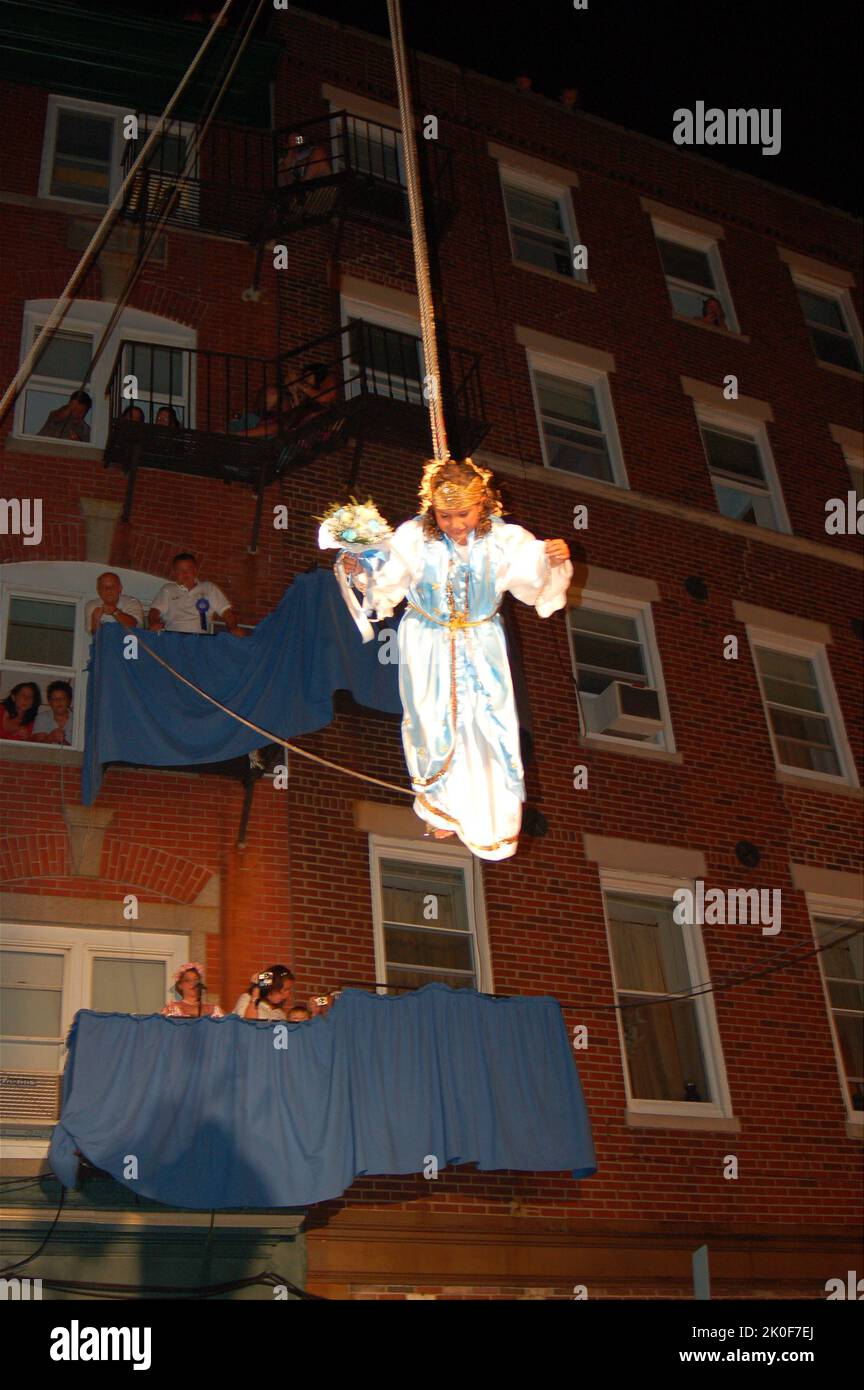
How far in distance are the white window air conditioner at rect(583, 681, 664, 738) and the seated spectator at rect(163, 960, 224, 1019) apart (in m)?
5.63

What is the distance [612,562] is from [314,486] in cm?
Answer: 373

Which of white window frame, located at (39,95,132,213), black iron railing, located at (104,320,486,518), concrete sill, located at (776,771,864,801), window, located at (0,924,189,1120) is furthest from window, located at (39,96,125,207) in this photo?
concrete sill, located at (776,771,864,801)

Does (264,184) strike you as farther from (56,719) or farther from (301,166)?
(56,719)

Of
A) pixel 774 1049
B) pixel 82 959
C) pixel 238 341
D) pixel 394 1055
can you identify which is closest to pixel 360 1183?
pixel 394 1055

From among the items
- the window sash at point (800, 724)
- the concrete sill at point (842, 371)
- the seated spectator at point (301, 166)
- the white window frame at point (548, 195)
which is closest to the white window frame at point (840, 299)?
the concrete sill at point (842, 371)

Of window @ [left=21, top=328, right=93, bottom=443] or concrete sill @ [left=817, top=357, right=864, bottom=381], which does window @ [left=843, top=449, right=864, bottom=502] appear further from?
window @ [left=21, top=328, right=93, bottom=443]

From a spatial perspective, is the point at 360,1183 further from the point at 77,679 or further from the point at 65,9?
the point at 65,9

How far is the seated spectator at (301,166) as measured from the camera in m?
16.0

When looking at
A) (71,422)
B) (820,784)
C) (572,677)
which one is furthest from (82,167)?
(820,784)

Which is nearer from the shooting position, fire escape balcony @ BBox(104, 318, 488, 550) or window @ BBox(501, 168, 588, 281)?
fire escape balcony @ BBox(104, 318, 488, 550)

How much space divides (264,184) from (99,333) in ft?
9.13

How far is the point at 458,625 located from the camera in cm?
871

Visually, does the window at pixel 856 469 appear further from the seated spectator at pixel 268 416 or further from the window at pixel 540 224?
the seated spectator at pixel 268 416

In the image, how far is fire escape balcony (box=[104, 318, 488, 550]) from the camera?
13844mm
